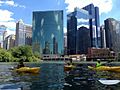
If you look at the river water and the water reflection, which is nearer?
the water reflection

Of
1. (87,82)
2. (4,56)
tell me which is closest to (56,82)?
(87,82)

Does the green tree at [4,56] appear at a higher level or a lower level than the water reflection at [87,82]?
higher

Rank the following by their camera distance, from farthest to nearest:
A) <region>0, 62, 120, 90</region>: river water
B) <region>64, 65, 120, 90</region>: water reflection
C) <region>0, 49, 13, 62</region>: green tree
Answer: <region>0, 49, 13, 62</region>: green tree → <region>0, 62, 120, 90</region>: river water → <region>64, 65, 120, 90</region>: water reflection

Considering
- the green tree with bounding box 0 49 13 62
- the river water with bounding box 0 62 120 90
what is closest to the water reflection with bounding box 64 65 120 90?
the river water with bounding box 0 62 120 90

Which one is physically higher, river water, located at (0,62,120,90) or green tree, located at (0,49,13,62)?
green tree, located at (0,49,13,62)

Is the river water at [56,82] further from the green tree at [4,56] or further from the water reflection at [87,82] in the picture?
the green tree at [4,56]

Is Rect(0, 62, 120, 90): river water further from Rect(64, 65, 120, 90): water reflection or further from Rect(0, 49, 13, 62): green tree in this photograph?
Rect(0, 49, 13, 62): green tree

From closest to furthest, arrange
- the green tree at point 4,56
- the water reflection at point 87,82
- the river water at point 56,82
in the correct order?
the water reflection at point 87,82 → the river water at point 56,82 → the green tree at point 4,56

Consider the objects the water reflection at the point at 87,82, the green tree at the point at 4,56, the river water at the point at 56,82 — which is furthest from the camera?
the green tree at the point at 4,56

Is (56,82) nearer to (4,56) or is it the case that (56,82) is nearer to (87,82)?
(87,82)

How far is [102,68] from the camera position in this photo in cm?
5262

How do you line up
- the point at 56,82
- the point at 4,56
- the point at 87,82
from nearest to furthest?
the point at 87,82 → the point at 56,82 → the point at 4,56

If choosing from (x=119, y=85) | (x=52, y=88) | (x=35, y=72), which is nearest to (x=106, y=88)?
(x=119, y=85)

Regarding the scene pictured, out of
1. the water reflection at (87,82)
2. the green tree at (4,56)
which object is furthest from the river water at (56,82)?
the green tree at (4,56)
